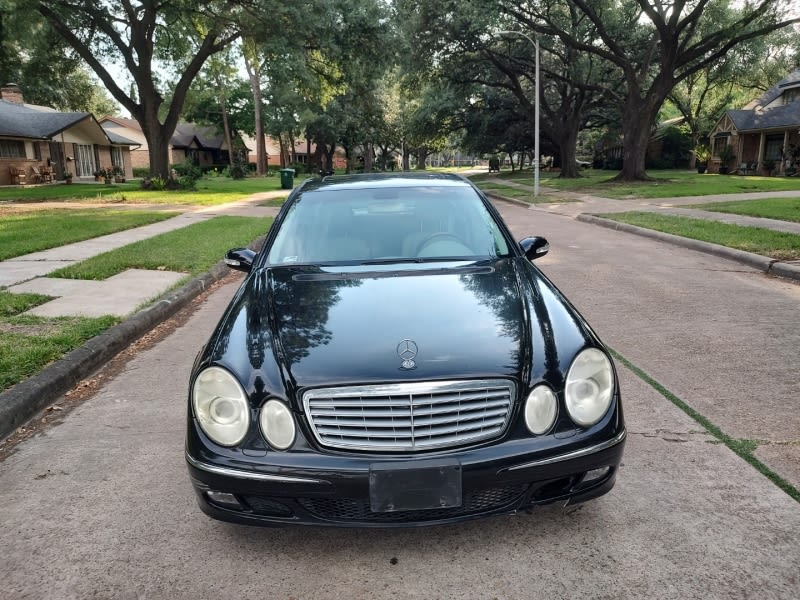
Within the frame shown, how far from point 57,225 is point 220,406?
1286cm

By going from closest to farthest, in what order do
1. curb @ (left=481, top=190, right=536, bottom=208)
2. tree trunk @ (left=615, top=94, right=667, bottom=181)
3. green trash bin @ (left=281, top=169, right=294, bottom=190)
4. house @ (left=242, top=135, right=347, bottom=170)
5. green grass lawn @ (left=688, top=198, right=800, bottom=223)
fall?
green grass lawn @ (left=688, top=198, right=800, bottom=223), curb @ (left=481, top=190, right=536, bottom=208), tree trunk @ (left=615, top=94, right=667, bottom=181), green trash bin @ (left=281, top=169, right=294, bottom=190), house @ (left=242, top=135, right=347, bottom=170)

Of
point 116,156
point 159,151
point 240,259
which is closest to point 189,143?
point 116,156

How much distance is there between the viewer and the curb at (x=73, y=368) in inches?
158

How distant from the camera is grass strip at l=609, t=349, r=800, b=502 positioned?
3015 millimetres

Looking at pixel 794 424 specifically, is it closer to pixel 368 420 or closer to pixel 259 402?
pixel 368 420

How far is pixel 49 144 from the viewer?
35375 millimetres

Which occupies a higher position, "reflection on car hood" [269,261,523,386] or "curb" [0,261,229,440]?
"reflection on car hood" [269,261,523,386]

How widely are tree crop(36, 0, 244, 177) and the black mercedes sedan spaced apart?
21713 millimetres

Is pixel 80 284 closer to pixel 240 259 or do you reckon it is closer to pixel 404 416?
pixel 240 259

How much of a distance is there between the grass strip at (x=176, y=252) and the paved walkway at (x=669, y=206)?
921cm

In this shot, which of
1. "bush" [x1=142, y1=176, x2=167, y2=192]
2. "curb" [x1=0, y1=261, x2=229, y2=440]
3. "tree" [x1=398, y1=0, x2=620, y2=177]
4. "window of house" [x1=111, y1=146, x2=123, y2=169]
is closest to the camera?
"curb" [x1=0, y1=261, x2=229, y2=440]

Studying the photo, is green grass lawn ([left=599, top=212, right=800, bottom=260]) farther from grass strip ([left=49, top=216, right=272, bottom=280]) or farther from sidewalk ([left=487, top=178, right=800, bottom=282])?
grass strip ([left=49, top=216, right=272, bottom=280])

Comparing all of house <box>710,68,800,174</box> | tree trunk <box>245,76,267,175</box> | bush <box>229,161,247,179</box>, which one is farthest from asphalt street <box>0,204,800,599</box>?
tree trunk <box>245,76,267,175</box>

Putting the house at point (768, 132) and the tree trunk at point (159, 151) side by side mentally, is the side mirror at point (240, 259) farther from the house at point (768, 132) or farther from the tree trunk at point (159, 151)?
the house at point (768, 132)
